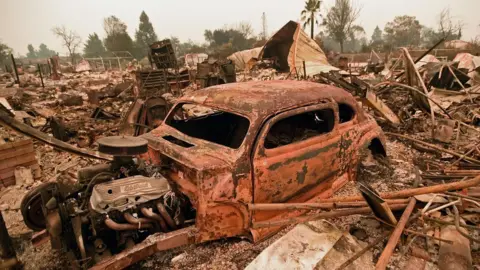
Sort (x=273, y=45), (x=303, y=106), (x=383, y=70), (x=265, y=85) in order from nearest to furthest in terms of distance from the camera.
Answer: (x=303, y=106) < (x=265, y=85) < (x=383, y=70) < (x=273, y=45)

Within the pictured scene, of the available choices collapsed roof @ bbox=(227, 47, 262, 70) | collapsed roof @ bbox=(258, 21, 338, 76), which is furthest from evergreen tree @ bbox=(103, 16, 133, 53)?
collapsed roof @ bbox=(258, 21, 338, 76)

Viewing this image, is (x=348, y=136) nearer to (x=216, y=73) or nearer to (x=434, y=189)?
(x=434, y=189)

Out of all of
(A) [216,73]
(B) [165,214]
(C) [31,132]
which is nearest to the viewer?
(C) [31,132]

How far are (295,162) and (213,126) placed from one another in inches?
63.8

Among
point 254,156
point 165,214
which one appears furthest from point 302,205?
point 165,214

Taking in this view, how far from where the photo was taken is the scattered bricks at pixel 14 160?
4652 millimetres

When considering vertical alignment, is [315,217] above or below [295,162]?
below

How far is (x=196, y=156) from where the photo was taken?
2.76 meters

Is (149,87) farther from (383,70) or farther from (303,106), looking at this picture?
(383,70)

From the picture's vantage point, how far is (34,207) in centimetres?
292

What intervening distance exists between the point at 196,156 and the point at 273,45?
1972cm

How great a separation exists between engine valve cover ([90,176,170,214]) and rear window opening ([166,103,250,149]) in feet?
4.32

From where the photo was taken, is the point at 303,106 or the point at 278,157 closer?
the point at 278,157

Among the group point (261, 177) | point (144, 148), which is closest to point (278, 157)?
point (261, 177)
